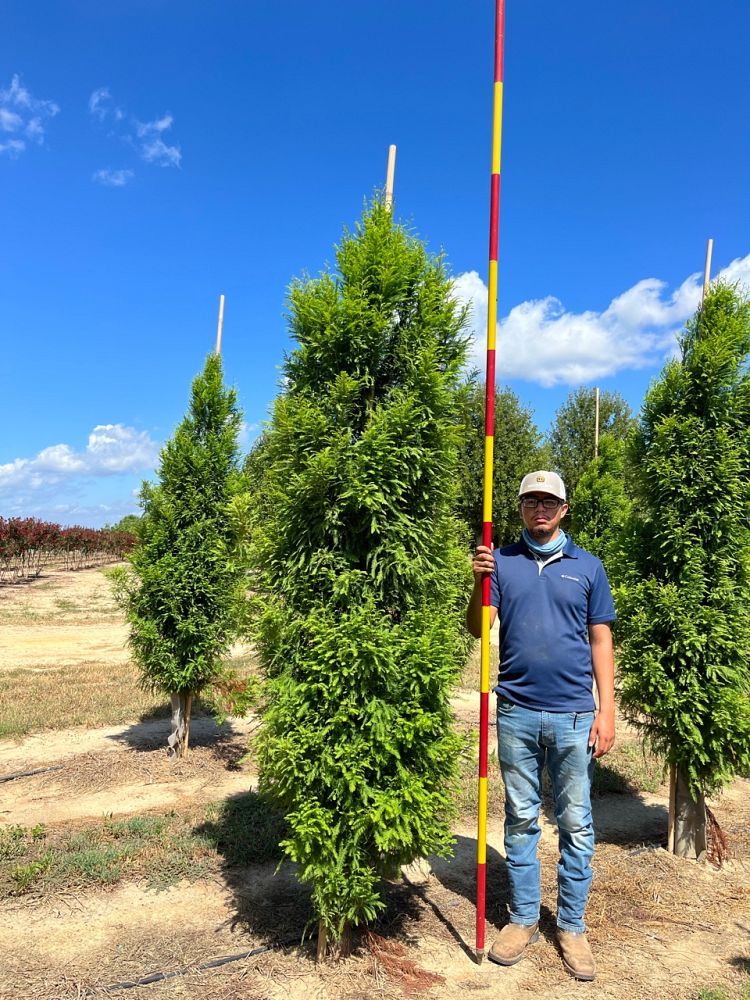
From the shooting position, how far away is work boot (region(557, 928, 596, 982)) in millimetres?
3799

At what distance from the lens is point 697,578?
5.62 metres

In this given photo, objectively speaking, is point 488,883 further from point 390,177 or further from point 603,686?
point 390,177

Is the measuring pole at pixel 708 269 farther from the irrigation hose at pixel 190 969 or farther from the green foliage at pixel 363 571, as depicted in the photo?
the irrigation hose at pixel 190 969

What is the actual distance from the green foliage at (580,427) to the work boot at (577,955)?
28827 millimetres

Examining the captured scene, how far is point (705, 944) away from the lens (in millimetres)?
4301

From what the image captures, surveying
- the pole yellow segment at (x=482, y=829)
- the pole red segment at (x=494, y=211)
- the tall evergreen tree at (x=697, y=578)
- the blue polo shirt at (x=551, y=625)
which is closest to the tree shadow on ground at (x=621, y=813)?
the tall evergreen tree at (x=697, y=578)

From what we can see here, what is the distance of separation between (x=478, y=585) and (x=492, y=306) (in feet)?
5.85

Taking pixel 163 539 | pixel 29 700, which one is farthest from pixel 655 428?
pixel 29 700

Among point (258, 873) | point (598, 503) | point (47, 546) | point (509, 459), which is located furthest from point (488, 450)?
point (47, 546)

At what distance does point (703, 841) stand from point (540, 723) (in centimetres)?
307

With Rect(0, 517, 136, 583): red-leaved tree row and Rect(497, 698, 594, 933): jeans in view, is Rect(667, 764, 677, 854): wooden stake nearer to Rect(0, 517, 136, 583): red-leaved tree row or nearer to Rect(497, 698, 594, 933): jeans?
Rect(497, 698, 594, 933): jeans

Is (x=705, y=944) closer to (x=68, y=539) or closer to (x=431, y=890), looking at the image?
(x=431, y=890)

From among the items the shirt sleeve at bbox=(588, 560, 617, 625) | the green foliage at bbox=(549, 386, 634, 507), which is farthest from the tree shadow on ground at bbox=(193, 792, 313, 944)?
the green foliage at bbox=(549, 386, 634, 507)

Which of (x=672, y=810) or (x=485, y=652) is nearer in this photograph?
(x=485, y=652)
